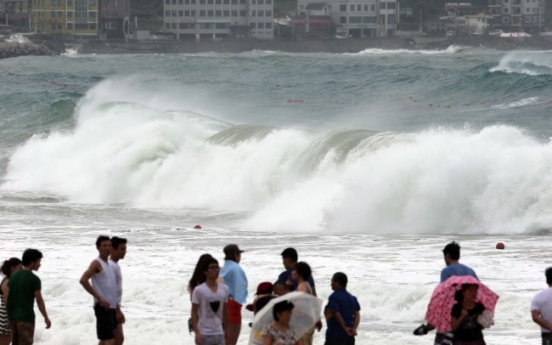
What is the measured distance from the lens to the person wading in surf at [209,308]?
33.2 feet

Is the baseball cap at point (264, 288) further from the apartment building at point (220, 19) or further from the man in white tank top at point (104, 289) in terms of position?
the apartment building at point (220, 19)

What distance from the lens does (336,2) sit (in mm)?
191125

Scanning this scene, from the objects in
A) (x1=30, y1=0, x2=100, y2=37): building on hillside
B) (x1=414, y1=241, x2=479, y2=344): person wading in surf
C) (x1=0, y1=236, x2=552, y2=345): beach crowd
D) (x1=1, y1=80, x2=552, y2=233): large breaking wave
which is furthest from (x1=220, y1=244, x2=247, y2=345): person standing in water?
(x1=30, y1=0, x2=100, y2=37): building on hillside

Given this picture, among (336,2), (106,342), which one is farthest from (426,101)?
(336,2)

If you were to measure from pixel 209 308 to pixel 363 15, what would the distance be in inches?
7157

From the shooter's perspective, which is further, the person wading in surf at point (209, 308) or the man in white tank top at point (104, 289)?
the man in white tank top at point (104, 289)

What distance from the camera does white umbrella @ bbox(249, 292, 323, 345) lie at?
8.96 meters

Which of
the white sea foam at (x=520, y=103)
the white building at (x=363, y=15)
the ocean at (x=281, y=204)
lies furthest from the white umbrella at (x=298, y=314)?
the white building at (x=363, y=15)

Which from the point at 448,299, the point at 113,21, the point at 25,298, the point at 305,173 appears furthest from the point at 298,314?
the point at 113,21

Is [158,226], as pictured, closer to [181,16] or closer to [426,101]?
[426,101]

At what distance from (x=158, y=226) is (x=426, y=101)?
130ft

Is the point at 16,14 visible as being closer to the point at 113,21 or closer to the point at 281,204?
the point at 113,21

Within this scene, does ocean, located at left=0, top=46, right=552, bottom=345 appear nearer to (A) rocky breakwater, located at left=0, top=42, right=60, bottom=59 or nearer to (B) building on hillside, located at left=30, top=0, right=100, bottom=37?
(A) rocky breakwater, located at left=0, top=42, right=60, bottom=59

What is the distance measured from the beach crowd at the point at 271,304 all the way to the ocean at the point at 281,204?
8.68 ft
